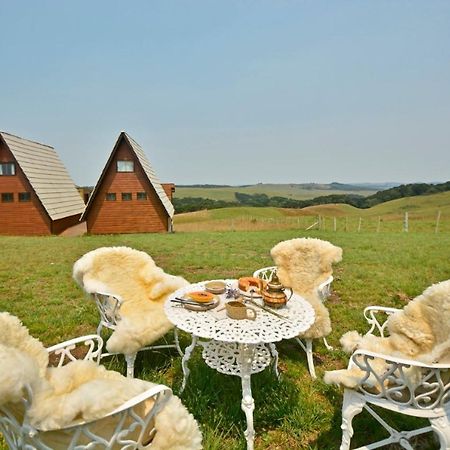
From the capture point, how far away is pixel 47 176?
65.1 ft

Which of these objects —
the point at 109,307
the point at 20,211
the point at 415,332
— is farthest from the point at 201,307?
the point at 20,211

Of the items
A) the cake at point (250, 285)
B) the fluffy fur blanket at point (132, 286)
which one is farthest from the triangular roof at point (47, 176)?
the cake at point (250, 285)

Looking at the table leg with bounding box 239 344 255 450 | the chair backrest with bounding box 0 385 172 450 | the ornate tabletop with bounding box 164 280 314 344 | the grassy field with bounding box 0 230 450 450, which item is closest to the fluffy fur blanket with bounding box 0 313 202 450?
the chair backrest with bounding box 0 385 172 450

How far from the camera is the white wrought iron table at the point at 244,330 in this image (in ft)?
6.92

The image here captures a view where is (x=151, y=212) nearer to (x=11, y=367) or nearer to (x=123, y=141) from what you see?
(x=123, y=141)

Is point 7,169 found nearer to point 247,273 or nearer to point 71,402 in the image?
point 247,273

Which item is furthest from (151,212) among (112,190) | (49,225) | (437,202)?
(437,202)

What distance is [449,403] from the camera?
1.82 m

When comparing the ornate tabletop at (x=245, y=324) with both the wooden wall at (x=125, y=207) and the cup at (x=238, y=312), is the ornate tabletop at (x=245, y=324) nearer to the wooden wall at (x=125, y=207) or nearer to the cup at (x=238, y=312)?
the cup at (x=238, y=312)

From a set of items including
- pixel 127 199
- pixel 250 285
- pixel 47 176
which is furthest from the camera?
pixel 47 176

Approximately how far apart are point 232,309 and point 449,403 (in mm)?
1460

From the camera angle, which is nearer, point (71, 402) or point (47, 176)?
point (71, 402)

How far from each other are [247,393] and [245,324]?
0.49m

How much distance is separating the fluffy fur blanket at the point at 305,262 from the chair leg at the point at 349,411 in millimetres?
1499
